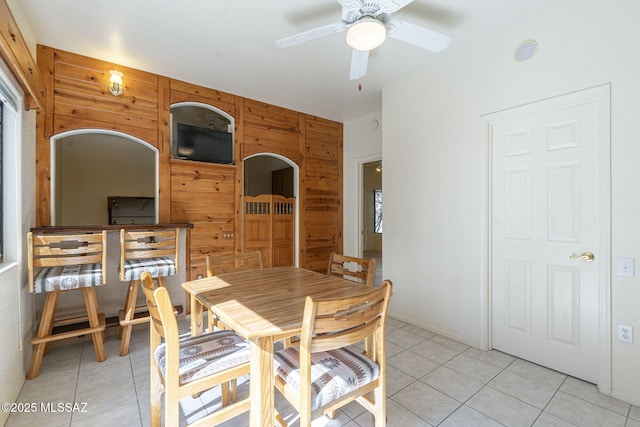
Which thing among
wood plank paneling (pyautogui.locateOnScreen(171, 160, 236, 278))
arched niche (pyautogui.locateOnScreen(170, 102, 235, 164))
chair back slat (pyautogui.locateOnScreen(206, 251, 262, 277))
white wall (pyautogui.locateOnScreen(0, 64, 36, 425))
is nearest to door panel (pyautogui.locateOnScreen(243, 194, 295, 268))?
wood plank paneling (pyautogui.locateOnScreen(171, 160, 236, 278))

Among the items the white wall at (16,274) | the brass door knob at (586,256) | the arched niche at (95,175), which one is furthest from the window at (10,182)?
the brass door knob at (586,256)

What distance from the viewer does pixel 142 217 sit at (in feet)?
21.4

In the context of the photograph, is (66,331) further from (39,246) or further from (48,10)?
(48,10)

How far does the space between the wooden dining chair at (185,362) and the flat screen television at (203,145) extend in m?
2.41

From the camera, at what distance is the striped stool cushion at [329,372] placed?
4.26 feet

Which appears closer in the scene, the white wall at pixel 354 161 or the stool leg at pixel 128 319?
the stool leg at pixel 128 319

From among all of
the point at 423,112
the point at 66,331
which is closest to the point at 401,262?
the point at 423,112

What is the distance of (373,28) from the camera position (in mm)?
1834

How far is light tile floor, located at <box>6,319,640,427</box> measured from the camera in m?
1.78

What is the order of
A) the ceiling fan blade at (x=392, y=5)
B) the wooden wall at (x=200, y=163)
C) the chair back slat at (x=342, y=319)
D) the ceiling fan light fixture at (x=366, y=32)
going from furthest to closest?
1. the wooden wall at (x=200, y=163)
2. the ceiling fan light fixture at (x=366, y=32)
3. the ceiling fan blade at (x=392, y=5)
4. the chair back slat at (x=342, y=319)

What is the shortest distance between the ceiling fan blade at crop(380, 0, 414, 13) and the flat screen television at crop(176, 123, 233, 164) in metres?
2.59

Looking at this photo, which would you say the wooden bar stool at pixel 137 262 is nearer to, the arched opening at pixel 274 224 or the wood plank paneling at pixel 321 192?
the arched opening at pixel 274 224

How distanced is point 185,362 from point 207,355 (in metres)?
0.11

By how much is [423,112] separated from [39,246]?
3652mm
